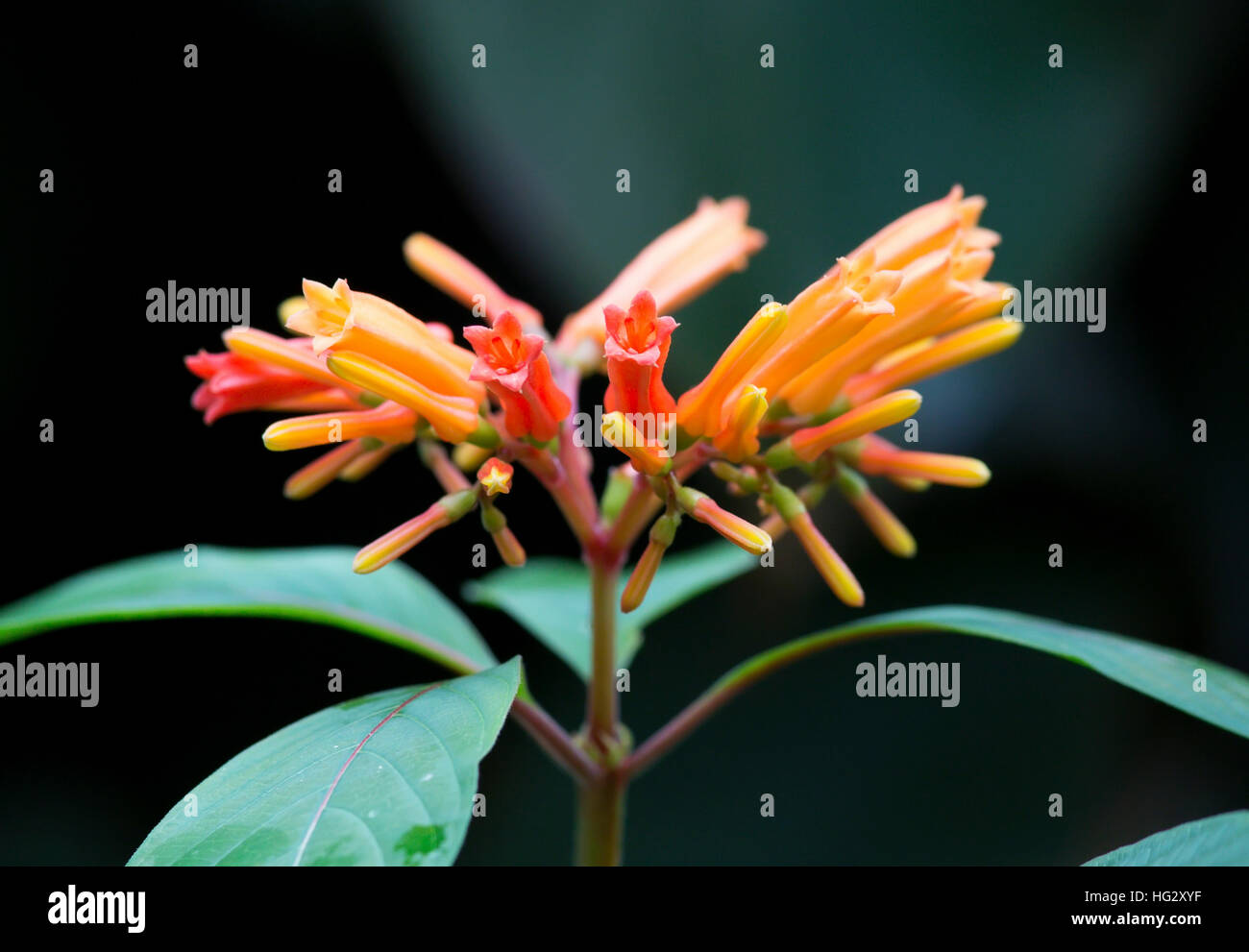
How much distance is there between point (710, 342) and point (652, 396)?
1.38 meters

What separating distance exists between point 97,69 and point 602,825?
2.17 metres

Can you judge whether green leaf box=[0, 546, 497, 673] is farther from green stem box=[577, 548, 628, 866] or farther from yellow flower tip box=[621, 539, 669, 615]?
yellow flower tip box=[621, 539, 669, 615]

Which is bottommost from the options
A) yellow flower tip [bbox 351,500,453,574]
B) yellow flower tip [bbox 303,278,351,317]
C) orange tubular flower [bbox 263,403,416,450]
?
yellow flower tip [bbox 351,500,453,574]

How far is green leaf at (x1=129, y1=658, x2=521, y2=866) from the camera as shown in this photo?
2.10ft

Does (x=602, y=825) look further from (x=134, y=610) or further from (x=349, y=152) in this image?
(x=349, y=152)

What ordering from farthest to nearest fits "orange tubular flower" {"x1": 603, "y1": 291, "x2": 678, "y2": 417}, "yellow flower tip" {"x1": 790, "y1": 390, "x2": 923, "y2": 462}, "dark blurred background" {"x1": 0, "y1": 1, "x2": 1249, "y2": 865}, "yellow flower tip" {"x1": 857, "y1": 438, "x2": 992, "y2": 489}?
"dark blurred background" {"x1": 0, "y1": 1, "x2": 1249, "y2": 865} → "yellow flower tip" {"x1": 857, "y1": 438, "x2": 992, "y2": 489} → "yellow flower tip" {"x1": 790, "y1": 390, "x2": 923, "y2": 462} → "orange tubular flower" {"x1": 603, "y1": 291, "x2": 678, "y2": 417}

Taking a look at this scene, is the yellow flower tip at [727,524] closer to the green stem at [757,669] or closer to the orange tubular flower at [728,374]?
the orange tubular flower at [728,374]

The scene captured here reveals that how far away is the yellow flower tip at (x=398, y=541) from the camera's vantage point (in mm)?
867

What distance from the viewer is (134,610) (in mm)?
1001

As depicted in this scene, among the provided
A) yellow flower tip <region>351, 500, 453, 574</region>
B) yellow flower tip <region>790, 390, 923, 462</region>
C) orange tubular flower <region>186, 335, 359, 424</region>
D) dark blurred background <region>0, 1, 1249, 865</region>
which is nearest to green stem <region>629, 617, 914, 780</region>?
yellow flower tip <region>790, 390, 923, 462</region>

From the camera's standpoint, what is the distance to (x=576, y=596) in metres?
1.64

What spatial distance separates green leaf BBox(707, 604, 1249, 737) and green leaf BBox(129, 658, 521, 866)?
1.33ft
